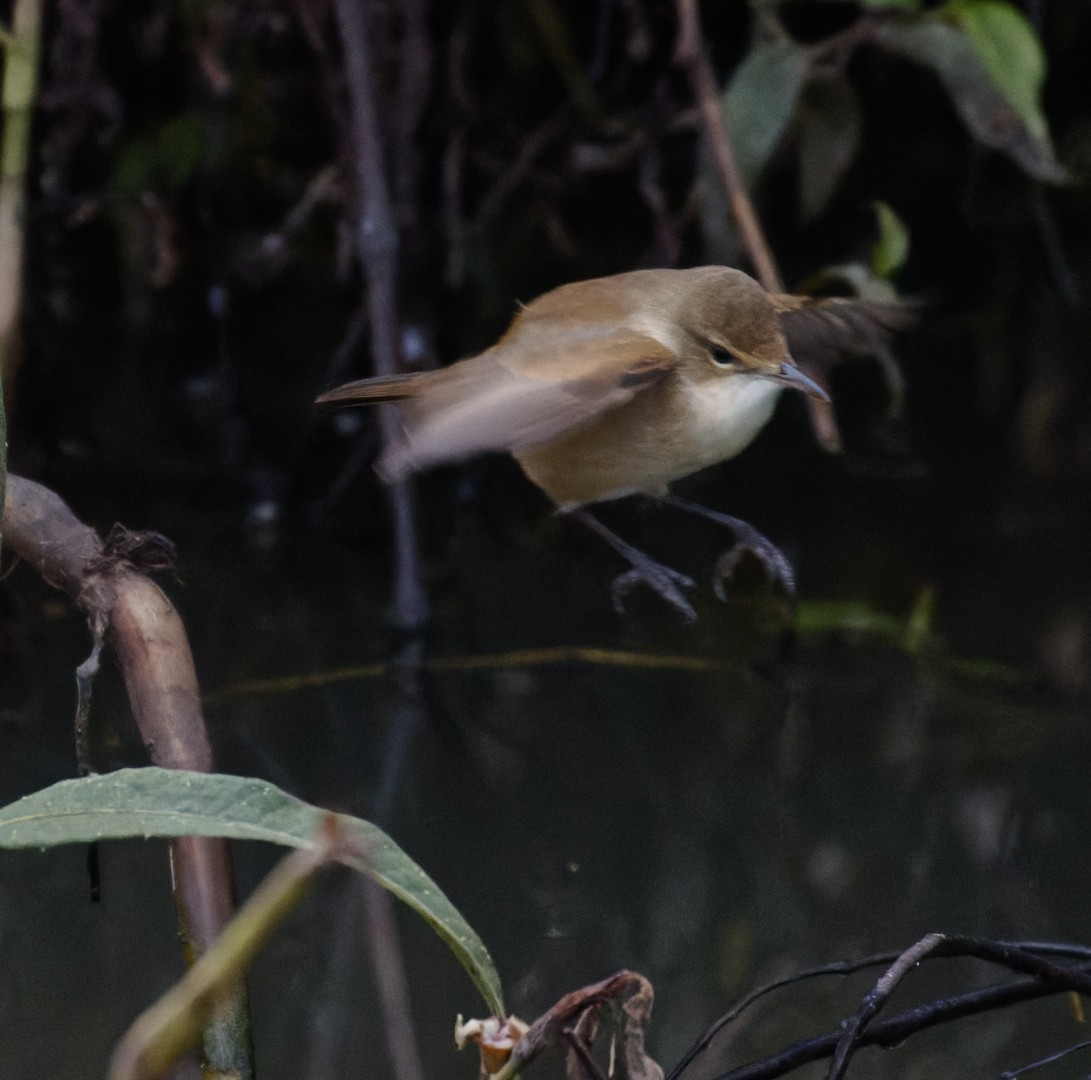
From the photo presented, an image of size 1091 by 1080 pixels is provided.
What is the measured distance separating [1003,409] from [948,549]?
0.37 meters

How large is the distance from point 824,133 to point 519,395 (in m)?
0.97

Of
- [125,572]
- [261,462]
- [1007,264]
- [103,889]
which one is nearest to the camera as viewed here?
[125,572]

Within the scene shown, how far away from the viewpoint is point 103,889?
0.86 m

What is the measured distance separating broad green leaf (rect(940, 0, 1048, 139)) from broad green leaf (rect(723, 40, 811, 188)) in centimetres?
16

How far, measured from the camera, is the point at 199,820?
0.52m

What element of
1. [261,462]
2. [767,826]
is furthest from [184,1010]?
[261,462]

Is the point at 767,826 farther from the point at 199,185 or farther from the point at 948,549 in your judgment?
the point at 199,185

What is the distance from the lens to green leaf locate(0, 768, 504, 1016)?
51 cm

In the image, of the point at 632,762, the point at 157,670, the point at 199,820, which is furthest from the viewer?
the point at 632,762

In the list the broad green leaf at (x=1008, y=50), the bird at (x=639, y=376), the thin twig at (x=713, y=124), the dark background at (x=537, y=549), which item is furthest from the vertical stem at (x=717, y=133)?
the bird at (x=639, y=376)

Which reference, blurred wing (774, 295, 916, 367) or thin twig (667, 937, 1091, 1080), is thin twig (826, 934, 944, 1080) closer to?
thin twig (667, 937, 1091, 1080)

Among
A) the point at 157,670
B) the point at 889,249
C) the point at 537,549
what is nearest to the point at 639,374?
the point at 157,670

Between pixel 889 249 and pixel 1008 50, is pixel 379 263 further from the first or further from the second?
pixel 1008 50

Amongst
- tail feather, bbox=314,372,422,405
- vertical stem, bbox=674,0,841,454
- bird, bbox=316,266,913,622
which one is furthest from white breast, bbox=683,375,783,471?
vertical stem, bbox=674,0,841,454
